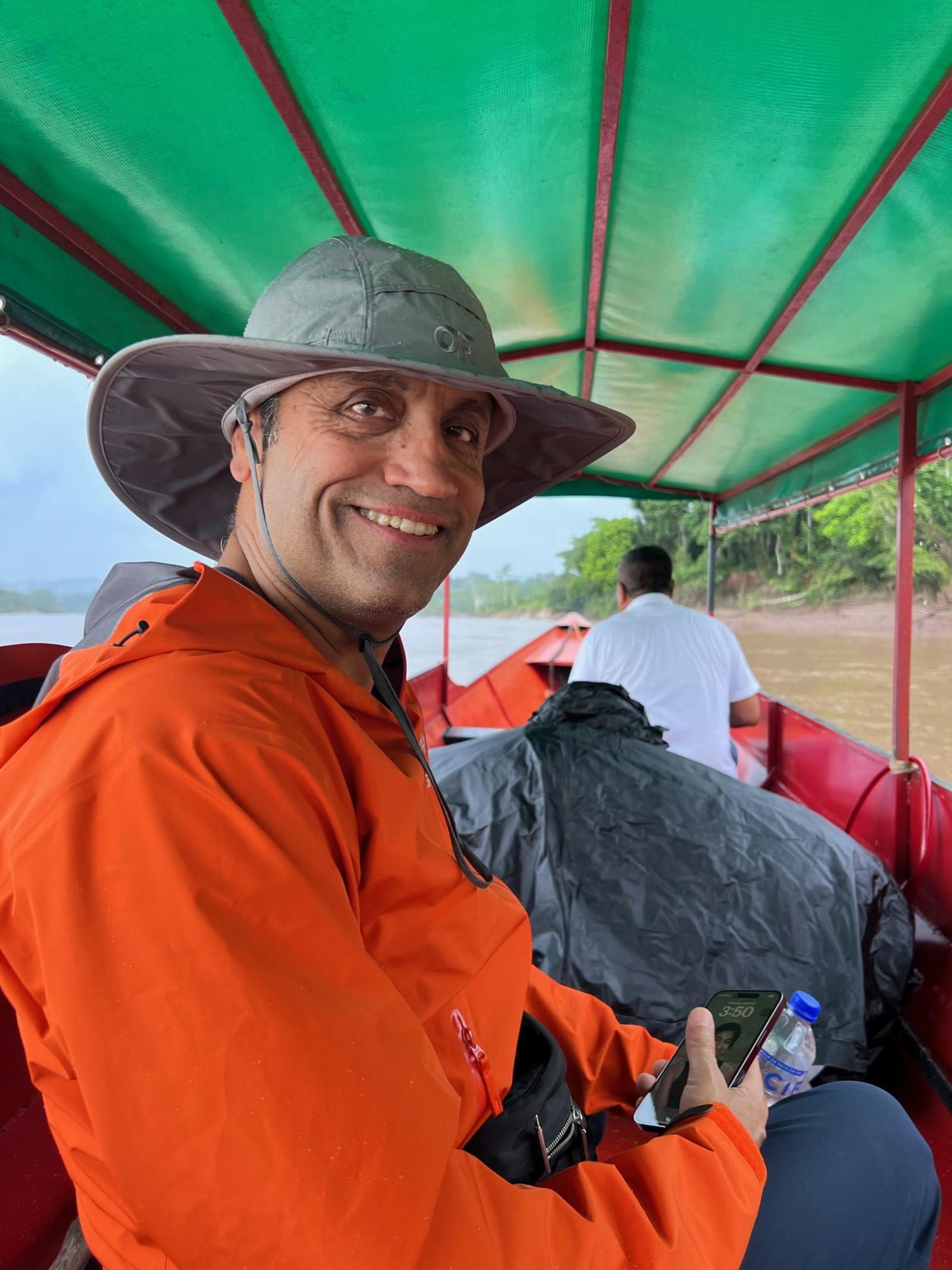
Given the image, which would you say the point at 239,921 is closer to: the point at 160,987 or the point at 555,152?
the point at 160,987

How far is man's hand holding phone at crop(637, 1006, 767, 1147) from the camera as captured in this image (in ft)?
3.39

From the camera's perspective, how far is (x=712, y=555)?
22.2ft

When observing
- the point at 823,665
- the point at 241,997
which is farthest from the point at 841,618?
the point at 241,997

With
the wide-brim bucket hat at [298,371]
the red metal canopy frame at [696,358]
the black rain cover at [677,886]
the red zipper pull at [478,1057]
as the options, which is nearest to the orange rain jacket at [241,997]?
the red zipper pull at [478,1057]

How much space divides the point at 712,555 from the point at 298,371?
20.2 ft

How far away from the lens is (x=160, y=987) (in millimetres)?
591

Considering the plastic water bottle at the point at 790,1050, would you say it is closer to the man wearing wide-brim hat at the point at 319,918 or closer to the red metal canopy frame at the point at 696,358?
the man wearing wide-brim hat at the point at 319,918

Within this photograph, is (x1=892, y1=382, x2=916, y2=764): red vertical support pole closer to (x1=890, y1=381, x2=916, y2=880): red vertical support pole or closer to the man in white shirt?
(x1=890, y1=381, x2=916, y2=880): red vertical support pole

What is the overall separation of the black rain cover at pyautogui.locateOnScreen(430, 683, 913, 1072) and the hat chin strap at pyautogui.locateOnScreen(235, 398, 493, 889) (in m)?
1.11

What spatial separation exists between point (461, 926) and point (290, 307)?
84 cm

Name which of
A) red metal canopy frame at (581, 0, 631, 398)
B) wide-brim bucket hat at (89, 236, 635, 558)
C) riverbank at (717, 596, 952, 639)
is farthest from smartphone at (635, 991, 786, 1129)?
riverbank at (717, 596, 952, 639)

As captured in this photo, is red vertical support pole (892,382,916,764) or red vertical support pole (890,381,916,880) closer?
red vertical support pole (890,381,916,880)

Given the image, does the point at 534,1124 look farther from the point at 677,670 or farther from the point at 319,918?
the point at 677,670

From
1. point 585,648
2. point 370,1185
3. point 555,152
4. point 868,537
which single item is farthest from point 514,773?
point 868,537
